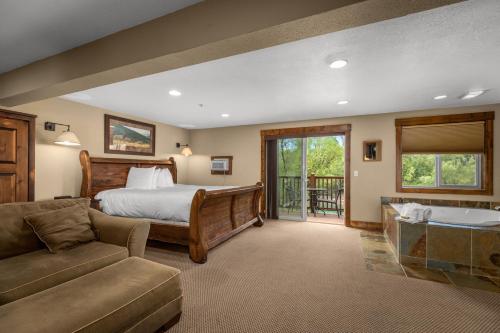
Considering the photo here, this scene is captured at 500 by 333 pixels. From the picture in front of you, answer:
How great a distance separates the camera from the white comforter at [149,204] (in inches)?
119

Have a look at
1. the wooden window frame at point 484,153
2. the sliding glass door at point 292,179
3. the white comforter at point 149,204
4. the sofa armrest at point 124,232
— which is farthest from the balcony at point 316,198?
the sofa armrest at point 124,232

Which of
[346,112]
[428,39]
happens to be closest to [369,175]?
[346,112]

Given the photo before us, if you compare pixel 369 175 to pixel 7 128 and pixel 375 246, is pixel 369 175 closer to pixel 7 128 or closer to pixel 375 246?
pixel 375 246

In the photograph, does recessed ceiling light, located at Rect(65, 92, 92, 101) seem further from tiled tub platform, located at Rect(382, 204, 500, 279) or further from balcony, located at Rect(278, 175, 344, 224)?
tiled tub platform, located at Rect(382, 204, 500, 279)

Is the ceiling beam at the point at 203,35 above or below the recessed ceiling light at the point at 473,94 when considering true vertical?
below

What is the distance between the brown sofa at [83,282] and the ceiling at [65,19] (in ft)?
4.89

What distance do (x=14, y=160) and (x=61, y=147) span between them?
25.5 inches

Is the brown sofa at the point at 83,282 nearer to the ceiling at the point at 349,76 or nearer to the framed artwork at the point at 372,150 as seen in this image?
the ceiling at the point at 349,76

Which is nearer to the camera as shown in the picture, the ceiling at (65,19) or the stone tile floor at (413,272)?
the ceiling at (65,19)

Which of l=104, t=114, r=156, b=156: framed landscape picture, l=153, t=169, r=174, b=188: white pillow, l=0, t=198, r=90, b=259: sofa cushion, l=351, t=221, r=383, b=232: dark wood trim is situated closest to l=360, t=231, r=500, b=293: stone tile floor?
l=351, t=221, r=383, b=232: dark wood trim

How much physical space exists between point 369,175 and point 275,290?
3.41m

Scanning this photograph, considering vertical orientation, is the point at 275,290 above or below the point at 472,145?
below

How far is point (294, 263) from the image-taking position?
2.84 meters

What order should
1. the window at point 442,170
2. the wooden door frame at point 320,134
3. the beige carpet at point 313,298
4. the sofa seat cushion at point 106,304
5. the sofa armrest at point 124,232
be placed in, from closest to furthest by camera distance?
the sofa seat cushion at point 106,304 → the beige carpet at point 313,298 → the sofa armrest at point 124,232 → the window at point 442,170 → the wooden door frame at point 320,134
